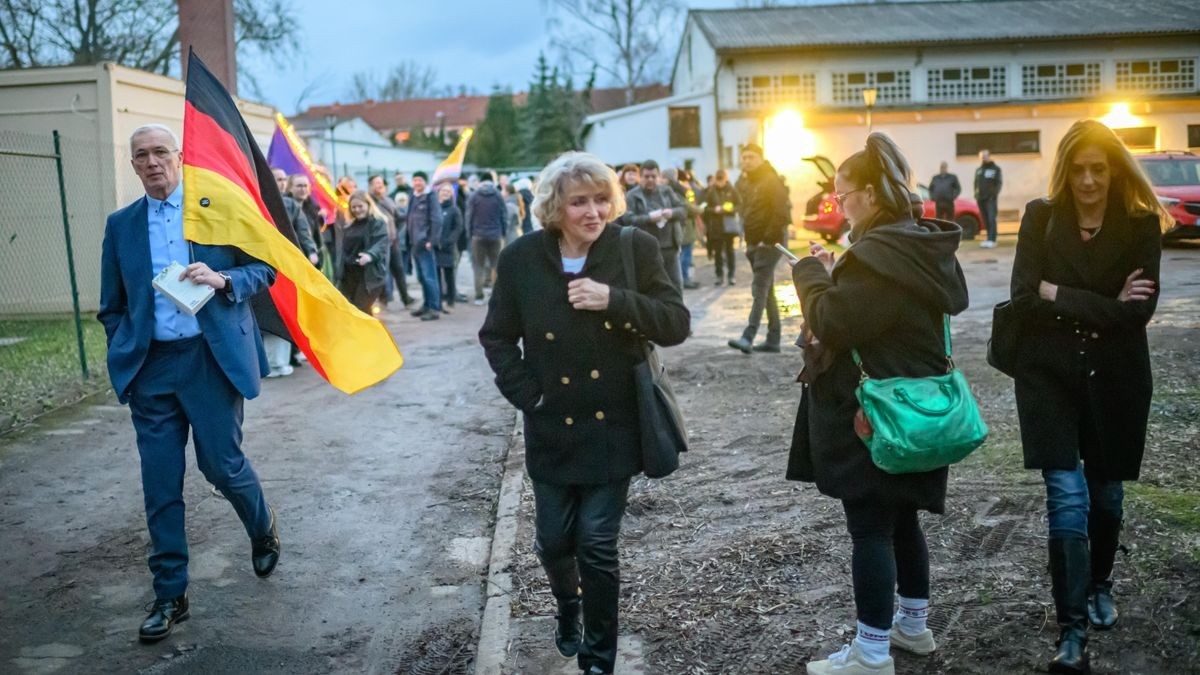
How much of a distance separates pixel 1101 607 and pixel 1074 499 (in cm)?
50

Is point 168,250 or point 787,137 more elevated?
point 787,137

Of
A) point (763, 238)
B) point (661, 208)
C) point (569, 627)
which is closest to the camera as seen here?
point (569, 627)

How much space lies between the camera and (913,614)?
3.97 metres

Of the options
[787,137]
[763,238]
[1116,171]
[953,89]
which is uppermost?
[953,89]

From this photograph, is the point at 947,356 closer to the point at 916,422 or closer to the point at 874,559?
the point at 916,422

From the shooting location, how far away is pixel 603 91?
303ft

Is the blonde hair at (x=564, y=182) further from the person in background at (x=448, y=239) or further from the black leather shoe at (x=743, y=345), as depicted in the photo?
the person in background at (x=448, y=239)

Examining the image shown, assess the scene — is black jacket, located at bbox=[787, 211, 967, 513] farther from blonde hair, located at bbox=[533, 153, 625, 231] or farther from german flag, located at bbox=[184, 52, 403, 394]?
german flag, located at bbox=[184, 52, 403, 394]

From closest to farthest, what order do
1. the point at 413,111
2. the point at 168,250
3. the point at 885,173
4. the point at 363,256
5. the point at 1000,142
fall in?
the point at 885,173 → the point at 168,250 → the point at 363,256 → the point at 1000,142 → the point at 413,111

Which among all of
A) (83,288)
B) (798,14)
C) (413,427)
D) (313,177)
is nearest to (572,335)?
(413,427)

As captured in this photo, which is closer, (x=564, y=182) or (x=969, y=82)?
(x=564, y=182)

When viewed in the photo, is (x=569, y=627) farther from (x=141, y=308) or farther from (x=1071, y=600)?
(x=141, y=308)

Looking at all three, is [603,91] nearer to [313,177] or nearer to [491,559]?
[313,177]

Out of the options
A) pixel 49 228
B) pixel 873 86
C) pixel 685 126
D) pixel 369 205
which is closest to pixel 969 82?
pixel 873 86
